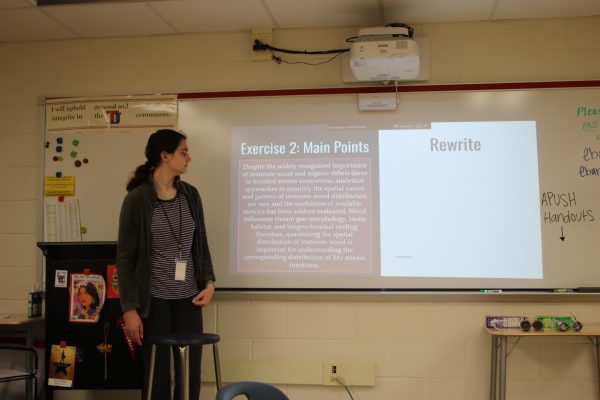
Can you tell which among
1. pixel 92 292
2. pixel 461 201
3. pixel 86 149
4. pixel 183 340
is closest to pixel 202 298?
pixel 183 340

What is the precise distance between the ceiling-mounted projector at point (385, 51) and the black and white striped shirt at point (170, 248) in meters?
1.24

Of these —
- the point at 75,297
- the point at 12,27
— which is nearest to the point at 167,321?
the point at 75,297

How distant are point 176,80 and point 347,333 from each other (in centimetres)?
187

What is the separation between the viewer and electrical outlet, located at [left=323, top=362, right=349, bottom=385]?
313 cm

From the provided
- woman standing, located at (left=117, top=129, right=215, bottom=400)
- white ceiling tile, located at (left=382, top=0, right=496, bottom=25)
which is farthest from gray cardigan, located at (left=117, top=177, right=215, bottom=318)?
white ceiling tile, located at (left=382, top=0, right=496, bottom=25)

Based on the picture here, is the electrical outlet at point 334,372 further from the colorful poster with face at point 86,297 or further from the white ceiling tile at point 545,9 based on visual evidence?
the white ceiling tile at point 545,9

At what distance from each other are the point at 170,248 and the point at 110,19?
1485 millimetres

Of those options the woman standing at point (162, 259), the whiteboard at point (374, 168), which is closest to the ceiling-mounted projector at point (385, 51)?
the whiteboard at point (374, 168)

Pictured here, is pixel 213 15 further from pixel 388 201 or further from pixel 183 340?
pixel 183 340

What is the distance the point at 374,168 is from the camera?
3207mm

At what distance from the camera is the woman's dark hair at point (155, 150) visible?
9.04 feet

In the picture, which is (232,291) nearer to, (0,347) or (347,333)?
(347,333)

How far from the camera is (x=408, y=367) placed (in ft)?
10.2

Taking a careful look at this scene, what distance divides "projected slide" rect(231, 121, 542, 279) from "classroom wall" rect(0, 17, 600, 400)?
0.74 ft
